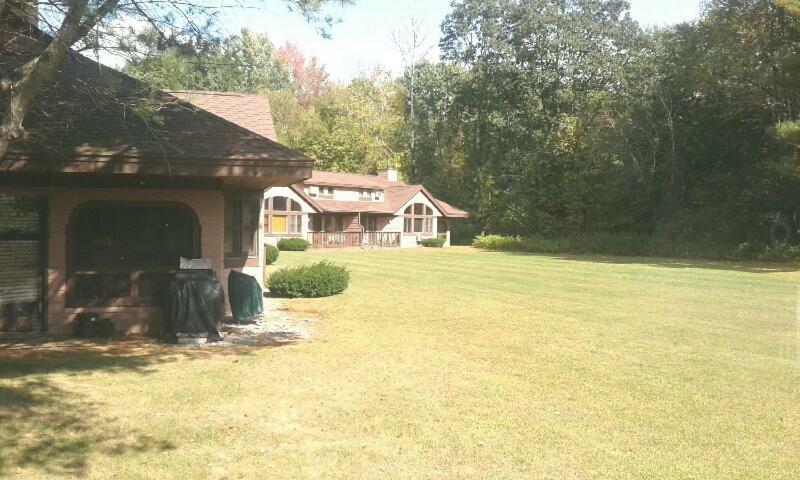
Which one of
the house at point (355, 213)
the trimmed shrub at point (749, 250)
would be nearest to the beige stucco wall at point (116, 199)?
the trimmed shrub at point (749, 250)

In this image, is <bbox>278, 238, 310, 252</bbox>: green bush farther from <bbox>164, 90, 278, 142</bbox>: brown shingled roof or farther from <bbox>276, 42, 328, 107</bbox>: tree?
<bbox>276, 42, 328, 107</bbox>: tree

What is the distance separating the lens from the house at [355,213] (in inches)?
1871

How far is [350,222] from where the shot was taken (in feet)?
175

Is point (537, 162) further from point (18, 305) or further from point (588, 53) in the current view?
point (18, 305)

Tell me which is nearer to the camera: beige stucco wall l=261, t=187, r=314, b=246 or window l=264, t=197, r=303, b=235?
beige stucco wall l=261, t=187, r=314, b=246

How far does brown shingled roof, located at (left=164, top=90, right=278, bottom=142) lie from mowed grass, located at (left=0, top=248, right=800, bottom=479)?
531 centimetres

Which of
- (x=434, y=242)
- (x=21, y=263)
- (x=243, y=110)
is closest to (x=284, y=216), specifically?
(x=434, y=242)

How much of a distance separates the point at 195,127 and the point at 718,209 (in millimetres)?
35530

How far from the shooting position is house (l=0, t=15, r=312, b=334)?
369 inches

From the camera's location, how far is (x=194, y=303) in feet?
33.1

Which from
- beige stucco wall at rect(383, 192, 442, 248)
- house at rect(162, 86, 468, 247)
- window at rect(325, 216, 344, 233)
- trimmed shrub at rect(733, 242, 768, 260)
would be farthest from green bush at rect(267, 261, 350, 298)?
beige stucco wall at rect(383, 192, 442, 248)

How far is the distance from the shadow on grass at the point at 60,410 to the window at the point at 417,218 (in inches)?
1802

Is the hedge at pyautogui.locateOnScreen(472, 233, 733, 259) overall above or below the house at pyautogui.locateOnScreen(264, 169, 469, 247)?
below

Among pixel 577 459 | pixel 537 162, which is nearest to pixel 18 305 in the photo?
pixel 577 459
